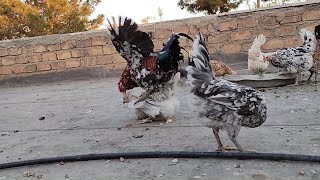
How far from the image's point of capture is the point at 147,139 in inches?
114

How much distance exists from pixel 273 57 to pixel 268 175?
3.21m

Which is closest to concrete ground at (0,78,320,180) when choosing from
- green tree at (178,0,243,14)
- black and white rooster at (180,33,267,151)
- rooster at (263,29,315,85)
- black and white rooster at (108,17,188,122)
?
black and white rooster at (180,33,267,151)

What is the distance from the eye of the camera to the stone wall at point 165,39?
267 inches

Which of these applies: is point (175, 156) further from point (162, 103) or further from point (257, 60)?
point (257, 60)

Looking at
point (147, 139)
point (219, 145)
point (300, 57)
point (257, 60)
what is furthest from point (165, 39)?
point (219, 145)

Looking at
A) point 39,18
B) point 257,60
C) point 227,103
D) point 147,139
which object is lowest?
point 147,139

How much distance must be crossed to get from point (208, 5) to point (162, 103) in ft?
30.3

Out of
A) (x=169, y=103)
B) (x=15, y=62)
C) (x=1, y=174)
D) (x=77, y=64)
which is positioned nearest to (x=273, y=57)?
(x=169, y=103)

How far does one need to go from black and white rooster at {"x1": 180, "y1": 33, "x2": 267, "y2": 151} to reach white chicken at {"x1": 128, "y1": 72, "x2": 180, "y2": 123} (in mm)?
927

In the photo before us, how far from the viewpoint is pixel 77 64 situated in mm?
8172

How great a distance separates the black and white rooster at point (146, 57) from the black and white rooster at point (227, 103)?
0.77m

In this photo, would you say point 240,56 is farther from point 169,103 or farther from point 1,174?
point 1,174

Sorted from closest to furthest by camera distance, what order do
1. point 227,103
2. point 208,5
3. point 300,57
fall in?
point 227,103
point 300,57
point 208,5

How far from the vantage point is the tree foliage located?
11523mm
